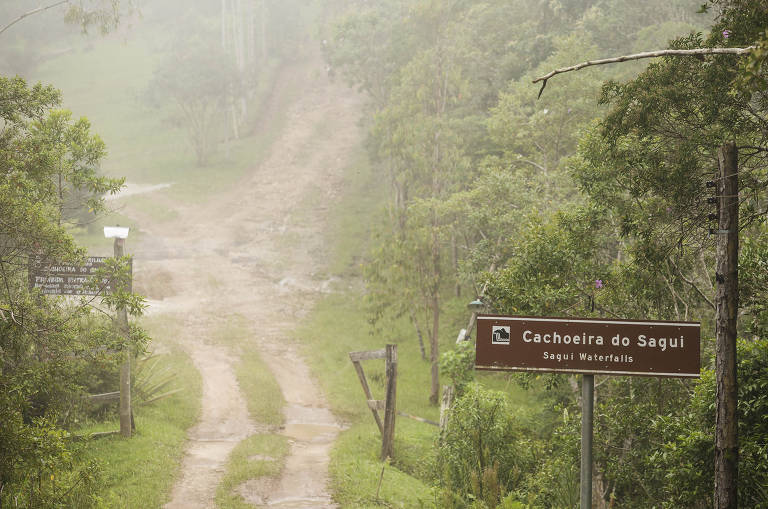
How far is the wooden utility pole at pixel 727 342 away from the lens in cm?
492

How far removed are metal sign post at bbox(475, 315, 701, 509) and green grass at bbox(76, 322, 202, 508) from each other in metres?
6.50

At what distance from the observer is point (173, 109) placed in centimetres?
4912

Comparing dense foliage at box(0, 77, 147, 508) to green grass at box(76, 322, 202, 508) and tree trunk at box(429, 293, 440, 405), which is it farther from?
tree trunk at box(429, 293, 440, 405)

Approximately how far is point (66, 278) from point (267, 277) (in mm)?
18834

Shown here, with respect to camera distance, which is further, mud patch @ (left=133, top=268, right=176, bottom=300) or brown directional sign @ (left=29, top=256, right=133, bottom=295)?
mud patch @ (left=133, top=268, right=176, bottom=300)

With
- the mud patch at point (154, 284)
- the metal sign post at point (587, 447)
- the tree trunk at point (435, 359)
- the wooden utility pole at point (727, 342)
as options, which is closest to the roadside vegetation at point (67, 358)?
the mud patch at point (154, 284)

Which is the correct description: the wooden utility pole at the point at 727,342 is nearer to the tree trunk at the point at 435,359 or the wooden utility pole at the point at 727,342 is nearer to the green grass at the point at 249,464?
the green grass at the point at 249,464

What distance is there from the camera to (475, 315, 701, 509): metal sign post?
15.2 ft

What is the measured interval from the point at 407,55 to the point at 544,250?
21363 millimetres

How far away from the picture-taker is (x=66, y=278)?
33.2 feet

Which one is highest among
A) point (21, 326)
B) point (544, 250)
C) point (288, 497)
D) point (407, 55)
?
point (407, 55)

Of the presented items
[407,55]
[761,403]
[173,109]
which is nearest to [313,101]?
[173,109]

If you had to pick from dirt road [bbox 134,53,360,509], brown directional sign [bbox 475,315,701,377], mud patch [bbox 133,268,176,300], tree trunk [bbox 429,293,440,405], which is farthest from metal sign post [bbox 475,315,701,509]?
mud patch [bbox 133,268,176,300]

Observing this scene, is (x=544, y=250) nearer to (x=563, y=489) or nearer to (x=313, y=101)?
(x=563, y=489)
